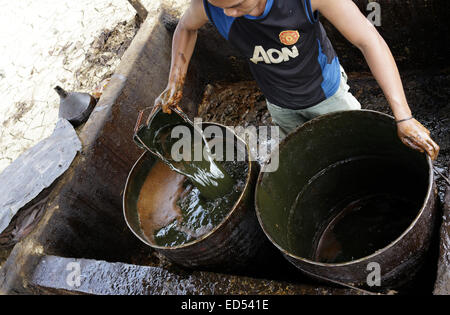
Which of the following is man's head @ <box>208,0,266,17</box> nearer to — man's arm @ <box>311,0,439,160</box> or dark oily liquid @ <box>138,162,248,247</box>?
man's arm @ <box>311,0,439,160</box>

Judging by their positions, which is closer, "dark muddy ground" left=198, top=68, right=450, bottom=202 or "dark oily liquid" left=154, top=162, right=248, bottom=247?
"dark oily liquid" left=154, top=162, right=248, bottom=247

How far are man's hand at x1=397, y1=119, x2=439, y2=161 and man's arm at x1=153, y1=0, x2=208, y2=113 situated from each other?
1.44m

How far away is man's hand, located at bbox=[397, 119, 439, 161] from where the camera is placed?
194 cm

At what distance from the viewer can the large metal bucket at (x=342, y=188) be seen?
194 cm

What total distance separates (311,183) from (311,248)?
549 millimetres

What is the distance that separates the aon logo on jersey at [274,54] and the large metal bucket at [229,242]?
599 millimetres

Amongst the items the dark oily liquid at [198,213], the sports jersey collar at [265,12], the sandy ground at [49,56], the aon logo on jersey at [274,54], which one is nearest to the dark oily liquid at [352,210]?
the dark oily liquid at [198,213]

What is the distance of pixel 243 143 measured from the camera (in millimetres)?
2697

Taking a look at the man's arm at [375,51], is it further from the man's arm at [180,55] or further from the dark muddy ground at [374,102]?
the dark muddy ground at [374,102]

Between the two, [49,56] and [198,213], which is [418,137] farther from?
[49,56]

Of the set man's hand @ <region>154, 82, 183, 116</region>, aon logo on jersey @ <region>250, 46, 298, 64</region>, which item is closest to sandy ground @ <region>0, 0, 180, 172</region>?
A: man's hand @ <region>154, 82, 183, 116</region>

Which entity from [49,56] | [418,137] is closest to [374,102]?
[418,137]
